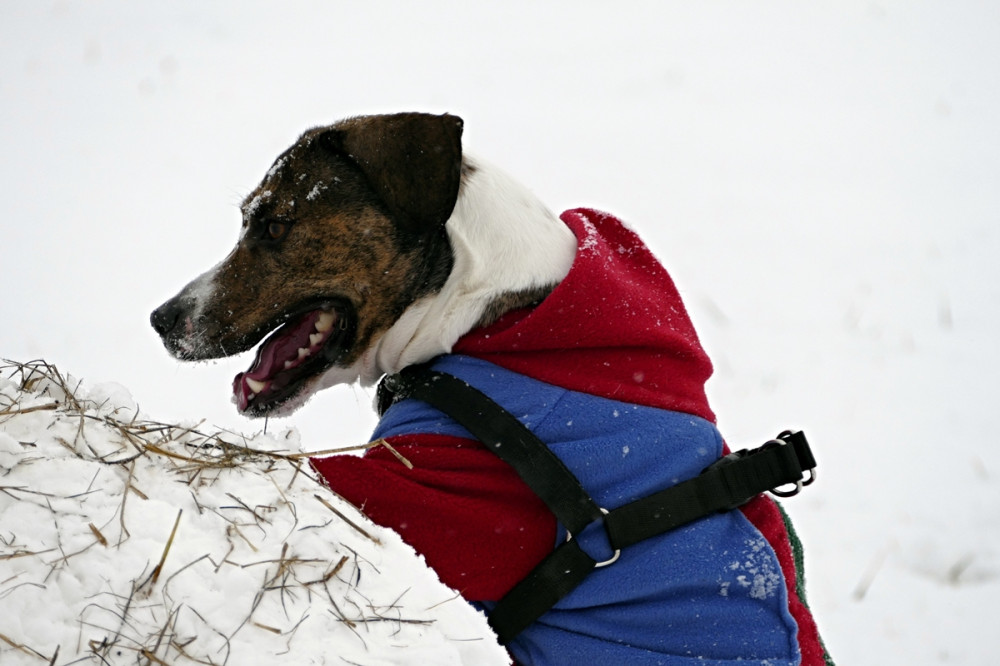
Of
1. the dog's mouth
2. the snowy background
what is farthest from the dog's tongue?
the snowy background

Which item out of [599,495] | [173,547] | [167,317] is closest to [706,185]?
[167,317]

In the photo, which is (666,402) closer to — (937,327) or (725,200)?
(937,327)

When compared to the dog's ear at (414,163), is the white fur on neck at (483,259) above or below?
below

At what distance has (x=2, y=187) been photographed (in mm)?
6262

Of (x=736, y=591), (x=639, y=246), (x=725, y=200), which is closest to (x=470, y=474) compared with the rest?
(x=736, y=591)

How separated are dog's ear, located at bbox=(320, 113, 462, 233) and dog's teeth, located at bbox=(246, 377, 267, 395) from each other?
66 centimetres

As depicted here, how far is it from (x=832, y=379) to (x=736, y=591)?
3.98 m

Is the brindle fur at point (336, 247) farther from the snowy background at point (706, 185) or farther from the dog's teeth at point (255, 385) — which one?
the snowy background at point (706, 185)

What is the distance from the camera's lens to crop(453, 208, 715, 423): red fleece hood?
2.26 metres

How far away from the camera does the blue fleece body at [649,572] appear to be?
6.91 feet

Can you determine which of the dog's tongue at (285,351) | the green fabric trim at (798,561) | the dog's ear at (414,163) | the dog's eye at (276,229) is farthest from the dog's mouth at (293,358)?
the green fabric trim at (798,561)

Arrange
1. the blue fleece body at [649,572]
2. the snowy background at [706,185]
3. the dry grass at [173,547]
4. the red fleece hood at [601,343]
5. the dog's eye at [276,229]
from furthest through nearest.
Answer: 1. the snowy background at [706,185]
2. the dog's eye at [276,229]
3. the red fleece hood at [601,343]
4. the blue fleece body at [649,572]
5. the dry grass at [173,547]

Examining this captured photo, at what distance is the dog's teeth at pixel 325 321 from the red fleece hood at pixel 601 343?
0.47 metres

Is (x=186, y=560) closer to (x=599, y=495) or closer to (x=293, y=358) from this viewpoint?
(x=599, y=495)
